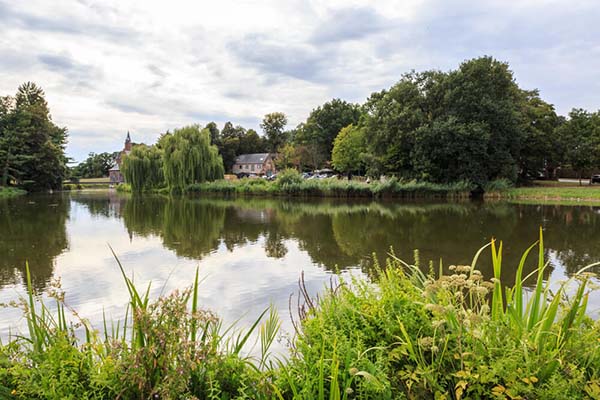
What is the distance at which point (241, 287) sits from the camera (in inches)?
247

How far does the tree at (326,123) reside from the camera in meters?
57.0

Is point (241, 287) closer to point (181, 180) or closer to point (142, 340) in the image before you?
point (142, 340)

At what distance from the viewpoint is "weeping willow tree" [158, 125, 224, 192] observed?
33031 millimetres

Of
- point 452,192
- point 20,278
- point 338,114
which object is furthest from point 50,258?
point 338,114

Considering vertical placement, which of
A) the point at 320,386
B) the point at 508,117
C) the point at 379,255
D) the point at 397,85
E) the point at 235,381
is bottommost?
the point at 379,255

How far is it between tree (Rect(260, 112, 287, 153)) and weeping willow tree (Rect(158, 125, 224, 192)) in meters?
48.4

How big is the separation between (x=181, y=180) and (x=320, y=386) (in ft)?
109

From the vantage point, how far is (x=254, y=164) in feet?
246

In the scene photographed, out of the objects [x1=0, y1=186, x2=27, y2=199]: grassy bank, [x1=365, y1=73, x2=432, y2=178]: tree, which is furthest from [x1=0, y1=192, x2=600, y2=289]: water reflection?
[x1=0, y1=186, x2=27, y2=199]: grassy bank

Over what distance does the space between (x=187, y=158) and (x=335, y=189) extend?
43.1ft

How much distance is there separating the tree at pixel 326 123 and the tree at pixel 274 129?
1000 inches

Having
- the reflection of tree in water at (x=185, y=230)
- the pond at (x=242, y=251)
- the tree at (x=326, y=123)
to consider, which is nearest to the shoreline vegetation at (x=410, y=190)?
the pond at (x=242, y=251)

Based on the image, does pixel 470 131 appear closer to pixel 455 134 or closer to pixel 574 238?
pixel 455 134

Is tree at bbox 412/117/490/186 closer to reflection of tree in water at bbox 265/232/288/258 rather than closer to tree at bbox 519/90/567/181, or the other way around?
tree at bbox 519/90/567/181
